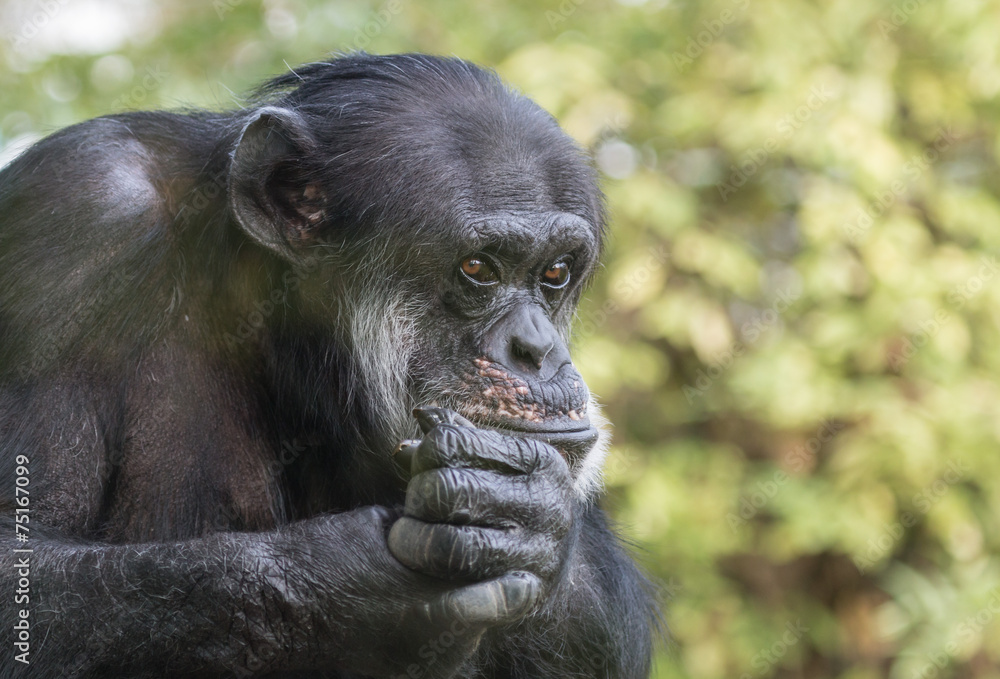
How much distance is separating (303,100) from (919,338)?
4605 mm

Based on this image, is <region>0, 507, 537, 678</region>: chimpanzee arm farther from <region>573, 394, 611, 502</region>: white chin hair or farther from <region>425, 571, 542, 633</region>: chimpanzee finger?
<region>573, 394, 611, 502</region>: white chin hair

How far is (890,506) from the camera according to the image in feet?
22.2

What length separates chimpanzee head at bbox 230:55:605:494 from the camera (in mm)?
3447

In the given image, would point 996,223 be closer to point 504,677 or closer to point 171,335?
point 504,677

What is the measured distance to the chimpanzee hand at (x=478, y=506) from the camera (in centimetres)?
275

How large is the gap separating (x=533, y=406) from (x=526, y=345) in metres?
0.21

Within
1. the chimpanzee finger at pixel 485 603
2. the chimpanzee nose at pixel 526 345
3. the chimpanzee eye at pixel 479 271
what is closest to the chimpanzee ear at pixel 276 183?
the chimpanzee eye at pixel 479 271

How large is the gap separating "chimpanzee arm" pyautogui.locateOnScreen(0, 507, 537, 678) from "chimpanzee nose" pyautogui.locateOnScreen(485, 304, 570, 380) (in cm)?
75

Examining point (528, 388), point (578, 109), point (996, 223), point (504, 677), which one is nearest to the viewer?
point (528, 388)

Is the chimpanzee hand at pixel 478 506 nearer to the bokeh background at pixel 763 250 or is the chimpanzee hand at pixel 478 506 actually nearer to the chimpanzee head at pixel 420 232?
the chimpanzee head at pixel 420 232

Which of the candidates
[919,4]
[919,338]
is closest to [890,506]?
[919,338]

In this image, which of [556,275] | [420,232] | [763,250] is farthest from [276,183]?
[763,250]

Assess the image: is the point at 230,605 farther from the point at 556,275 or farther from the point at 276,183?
the point at 556,275

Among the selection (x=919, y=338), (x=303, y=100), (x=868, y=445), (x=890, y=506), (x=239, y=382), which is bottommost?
(x=890, y=506)
